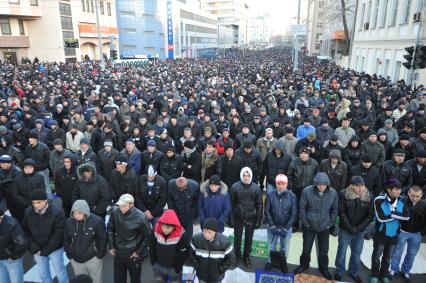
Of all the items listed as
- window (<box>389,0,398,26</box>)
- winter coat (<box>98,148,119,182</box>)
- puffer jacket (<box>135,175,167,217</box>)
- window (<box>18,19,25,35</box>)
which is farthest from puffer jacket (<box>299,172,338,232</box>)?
window (<box>18,19,25,35</box>)

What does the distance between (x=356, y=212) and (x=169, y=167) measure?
11.5 feet

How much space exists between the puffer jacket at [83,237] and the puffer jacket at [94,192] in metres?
1.05

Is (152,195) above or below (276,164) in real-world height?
below

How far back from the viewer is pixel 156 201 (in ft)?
18.1

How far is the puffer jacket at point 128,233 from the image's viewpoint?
14.4ft

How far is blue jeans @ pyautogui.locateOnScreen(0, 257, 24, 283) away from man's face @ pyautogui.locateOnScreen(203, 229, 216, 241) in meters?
2.56

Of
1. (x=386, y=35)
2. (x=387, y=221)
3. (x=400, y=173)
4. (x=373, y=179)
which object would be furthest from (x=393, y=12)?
(x=387, y=221)

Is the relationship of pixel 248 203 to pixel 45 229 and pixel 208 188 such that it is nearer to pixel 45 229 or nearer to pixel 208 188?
pixel 208 188

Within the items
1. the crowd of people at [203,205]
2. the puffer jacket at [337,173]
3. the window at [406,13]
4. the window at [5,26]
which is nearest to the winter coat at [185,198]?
the crowd of people at [203,205]

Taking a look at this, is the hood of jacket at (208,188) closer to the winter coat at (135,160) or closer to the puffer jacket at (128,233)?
the puffer jacket at (128,233)

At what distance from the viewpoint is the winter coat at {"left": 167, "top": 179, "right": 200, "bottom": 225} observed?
546cm

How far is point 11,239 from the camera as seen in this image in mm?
4215

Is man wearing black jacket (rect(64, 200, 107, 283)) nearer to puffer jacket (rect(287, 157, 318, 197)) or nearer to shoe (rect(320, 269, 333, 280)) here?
shoe (rect(320, 269, 333, 280))

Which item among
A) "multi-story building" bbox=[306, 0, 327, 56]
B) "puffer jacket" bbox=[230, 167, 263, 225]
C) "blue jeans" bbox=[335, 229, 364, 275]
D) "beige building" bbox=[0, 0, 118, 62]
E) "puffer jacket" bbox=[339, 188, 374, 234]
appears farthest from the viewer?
"multi-story building" bbox=[306, 0, 327, 56]
